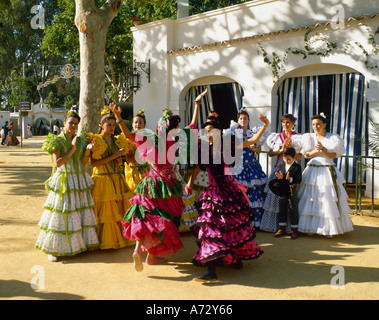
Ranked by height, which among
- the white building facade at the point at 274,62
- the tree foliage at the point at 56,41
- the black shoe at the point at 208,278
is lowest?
the black shoe at the point at 208,278

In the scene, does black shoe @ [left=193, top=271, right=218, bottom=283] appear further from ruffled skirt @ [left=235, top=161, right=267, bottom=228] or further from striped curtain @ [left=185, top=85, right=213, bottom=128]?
striped curtain @ [left=185, top=85, right=213, bottom=128]

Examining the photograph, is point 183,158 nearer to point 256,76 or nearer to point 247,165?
point 247,165

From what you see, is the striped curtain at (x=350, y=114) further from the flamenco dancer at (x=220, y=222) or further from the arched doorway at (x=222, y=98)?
the flamenco dancer at (x=220, y=222)

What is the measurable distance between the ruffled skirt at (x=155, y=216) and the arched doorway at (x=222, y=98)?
6.76 metres

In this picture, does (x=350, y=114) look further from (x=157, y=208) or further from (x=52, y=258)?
(x=52, y=258)

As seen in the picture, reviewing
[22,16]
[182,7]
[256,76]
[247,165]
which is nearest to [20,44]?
[22,16]

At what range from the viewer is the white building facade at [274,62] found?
8.47 metres

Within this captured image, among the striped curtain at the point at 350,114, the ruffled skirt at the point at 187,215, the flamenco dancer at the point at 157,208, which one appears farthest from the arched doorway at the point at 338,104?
the flamenco dancer at the point at 157,208

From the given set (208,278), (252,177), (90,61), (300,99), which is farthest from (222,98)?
(208,278)

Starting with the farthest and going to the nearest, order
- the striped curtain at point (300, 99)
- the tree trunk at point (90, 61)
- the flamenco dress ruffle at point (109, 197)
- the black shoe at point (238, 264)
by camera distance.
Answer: the striped curtain at point (300, 99), the tree trunk at point (90, 61), the flamenco dress ruffle at point (109, 197), the black shoe at point (238, 264)

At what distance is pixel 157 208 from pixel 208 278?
3.23 ft

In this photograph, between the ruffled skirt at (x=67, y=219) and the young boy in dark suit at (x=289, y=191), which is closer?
the ruffled skirt at (x=67, y=219)

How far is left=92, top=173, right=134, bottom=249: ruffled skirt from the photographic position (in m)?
4.97

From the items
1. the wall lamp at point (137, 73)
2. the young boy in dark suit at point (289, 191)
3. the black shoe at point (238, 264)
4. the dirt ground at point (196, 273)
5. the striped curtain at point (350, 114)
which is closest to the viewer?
the dirt ground at point (196, 273)
